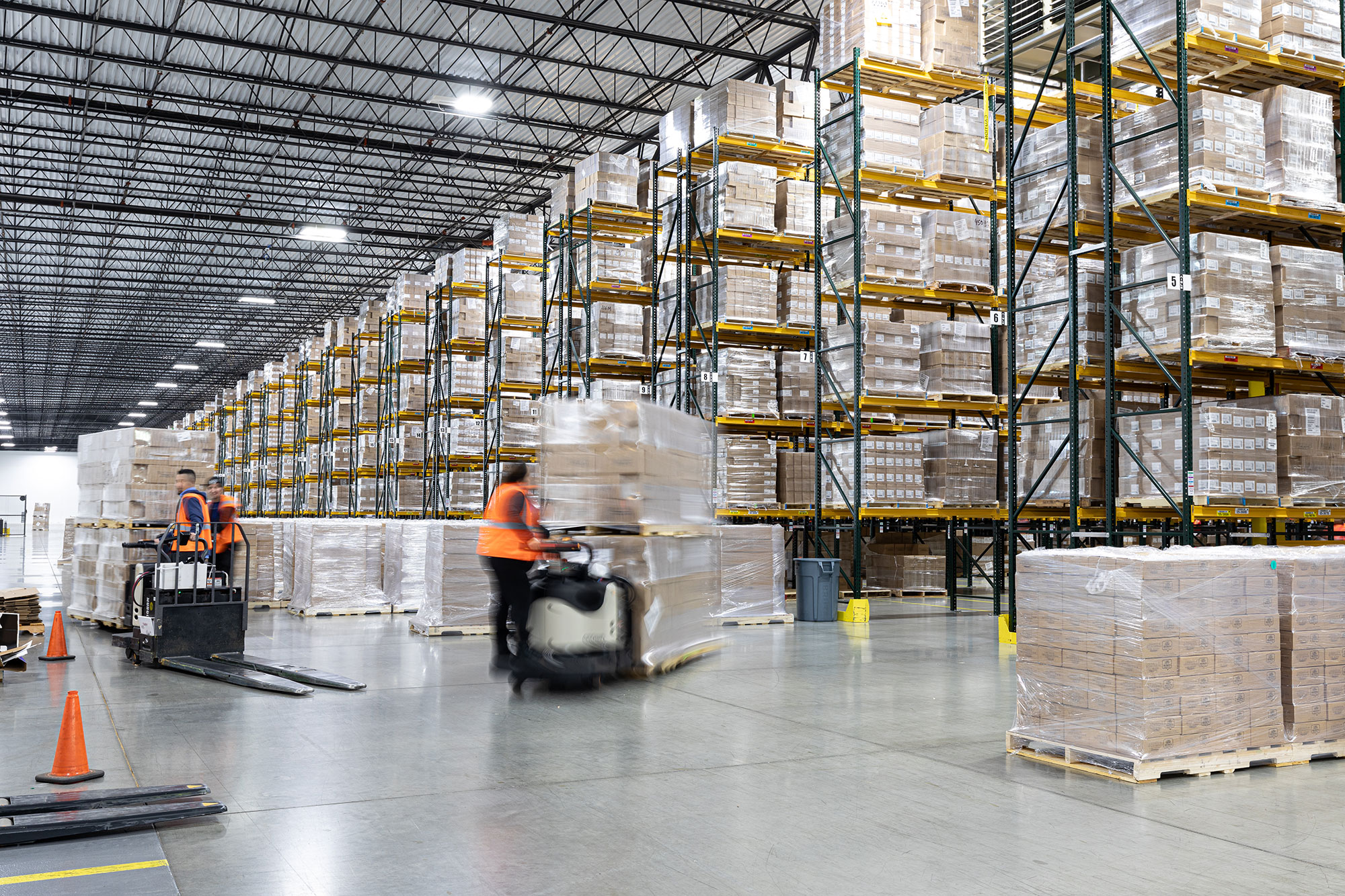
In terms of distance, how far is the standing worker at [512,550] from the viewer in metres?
7.70

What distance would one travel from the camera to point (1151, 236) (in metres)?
10.5

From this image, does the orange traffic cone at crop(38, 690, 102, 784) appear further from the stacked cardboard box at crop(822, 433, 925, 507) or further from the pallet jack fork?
the stacked cardboard box at crop(822, 433, 925, 507)

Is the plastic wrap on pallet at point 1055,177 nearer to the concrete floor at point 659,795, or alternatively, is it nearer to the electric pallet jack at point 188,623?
the concrete floor at point 659,795

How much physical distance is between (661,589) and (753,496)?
535cm

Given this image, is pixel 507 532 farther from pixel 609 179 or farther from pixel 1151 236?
pixel 609 179

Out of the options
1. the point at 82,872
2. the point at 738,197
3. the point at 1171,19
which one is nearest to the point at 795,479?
the point at 738,197

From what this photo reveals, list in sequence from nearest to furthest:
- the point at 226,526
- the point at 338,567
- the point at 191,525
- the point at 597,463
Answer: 1. the point at 597,463
2. the point at 191,525
3. the point at 226,526
4. the point at 338,567

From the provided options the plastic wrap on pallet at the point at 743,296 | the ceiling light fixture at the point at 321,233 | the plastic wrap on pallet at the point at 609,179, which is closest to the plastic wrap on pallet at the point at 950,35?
the plastic wrap on pallet at the point at 743,296

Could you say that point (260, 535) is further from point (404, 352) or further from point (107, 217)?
point (107, 217)

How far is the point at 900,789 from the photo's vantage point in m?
4.97

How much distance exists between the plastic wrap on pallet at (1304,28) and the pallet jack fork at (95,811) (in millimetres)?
9527

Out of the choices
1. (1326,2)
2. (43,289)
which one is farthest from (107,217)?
(1326,2)

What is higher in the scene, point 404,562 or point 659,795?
point 404,562

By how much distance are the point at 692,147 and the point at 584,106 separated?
31.4ft
